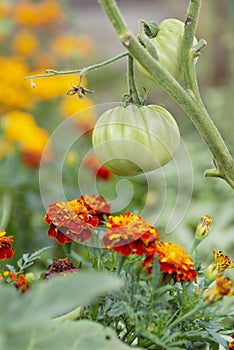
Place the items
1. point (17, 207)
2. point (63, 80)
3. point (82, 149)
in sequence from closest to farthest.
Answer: point (17, 207), point (82, 149), point (63, 80)

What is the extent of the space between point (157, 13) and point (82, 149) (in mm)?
3747

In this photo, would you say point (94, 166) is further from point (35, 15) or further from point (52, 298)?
point (52, 298)

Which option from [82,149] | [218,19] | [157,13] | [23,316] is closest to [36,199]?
[82,149]

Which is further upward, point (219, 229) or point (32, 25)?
point (32, 25)

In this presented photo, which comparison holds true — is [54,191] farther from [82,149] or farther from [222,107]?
[222,107]

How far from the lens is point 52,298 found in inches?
19.7

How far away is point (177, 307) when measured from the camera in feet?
2.56

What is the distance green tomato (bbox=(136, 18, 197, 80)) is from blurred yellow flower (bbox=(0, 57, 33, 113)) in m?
1.57

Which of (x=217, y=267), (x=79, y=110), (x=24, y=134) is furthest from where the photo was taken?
(x=79, y=110)

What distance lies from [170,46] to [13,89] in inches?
64.7

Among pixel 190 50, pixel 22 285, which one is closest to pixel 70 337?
pixel 22 285

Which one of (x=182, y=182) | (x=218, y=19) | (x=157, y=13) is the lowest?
(x=182, y=182)

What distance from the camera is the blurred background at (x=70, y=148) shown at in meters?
1.81

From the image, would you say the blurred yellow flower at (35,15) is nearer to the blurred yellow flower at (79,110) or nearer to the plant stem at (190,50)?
the blurred yellow flower at (79,110)
